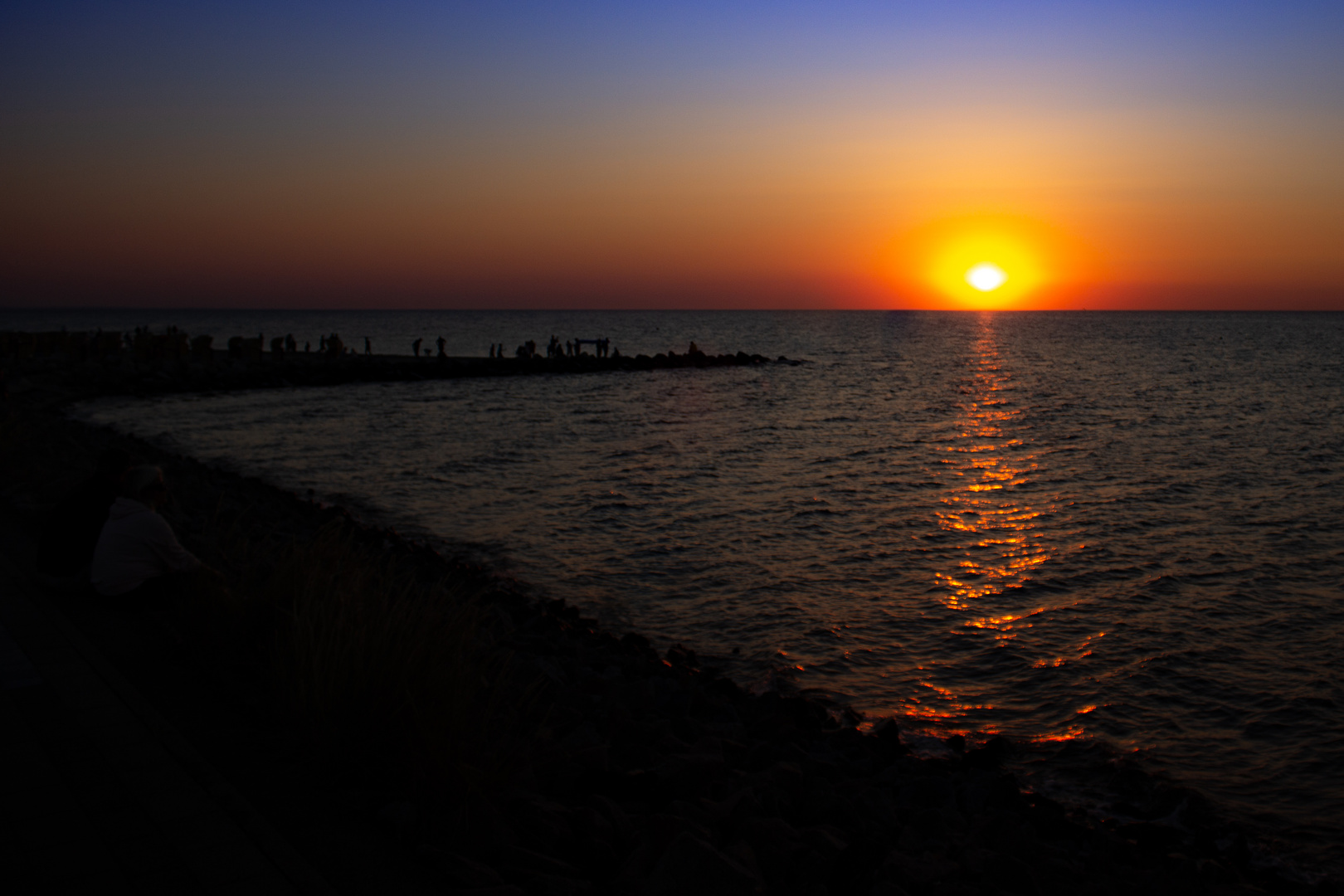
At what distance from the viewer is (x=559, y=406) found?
122 feet

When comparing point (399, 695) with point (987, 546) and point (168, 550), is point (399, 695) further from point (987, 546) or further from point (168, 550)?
point (987, 546)

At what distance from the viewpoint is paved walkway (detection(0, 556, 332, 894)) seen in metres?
3.49

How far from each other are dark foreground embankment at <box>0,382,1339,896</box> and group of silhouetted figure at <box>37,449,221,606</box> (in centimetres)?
24

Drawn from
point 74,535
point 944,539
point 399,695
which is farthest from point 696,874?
point 944,539

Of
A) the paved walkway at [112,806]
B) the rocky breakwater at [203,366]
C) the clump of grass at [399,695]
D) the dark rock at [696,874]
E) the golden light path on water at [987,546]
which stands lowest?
the golden light path on water at [987,546]

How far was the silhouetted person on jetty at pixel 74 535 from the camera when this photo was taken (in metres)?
7.12

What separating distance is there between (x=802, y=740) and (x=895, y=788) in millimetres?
885

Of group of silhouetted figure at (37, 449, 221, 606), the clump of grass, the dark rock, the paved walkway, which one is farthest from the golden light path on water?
group of silhouetted figure at (37, 449, 221, 606)

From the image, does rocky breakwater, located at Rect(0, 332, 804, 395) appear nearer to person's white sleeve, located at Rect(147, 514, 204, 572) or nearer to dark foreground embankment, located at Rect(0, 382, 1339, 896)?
person's white sleeve, located at Rect(147, 514, 204, 572)

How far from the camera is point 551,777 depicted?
4785 mm

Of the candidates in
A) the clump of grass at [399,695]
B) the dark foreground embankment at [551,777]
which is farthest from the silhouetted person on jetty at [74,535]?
the clump of grass at [399,695]

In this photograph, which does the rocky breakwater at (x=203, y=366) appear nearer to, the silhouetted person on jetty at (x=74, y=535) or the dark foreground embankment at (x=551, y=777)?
the silhouetted person on jetty at (x=74, y=535)

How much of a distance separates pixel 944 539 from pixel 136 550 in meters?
12.9

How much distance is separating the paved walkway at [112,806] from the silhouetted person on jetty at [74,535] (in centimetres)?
185
